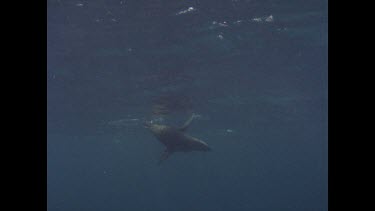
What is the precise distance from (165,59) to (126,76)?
4.50m

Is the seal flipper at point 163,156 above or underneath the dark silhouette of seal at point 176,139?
underneath

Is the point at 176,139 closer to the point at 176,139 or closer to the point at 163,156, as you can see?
the point at 176,139

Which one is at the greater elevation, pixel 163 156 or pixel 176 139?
pixel 176 139

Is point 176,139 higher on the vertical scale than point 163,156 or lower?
higher

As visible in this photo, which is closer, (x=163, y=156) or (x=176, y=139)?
(x=163, y=156)

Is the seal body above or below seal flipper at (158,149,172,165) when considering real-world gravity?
above

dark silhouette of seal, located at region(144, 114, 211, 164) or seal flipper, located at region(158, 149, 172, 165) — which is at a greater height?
dark silhouette of seal, located at region(144, 114, 211, 164)

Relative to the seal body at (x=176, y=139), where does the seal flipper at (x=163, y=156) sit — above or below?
below

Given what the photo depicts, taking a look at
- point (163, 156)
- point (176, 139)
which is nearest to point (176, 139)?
point (176, 139)
